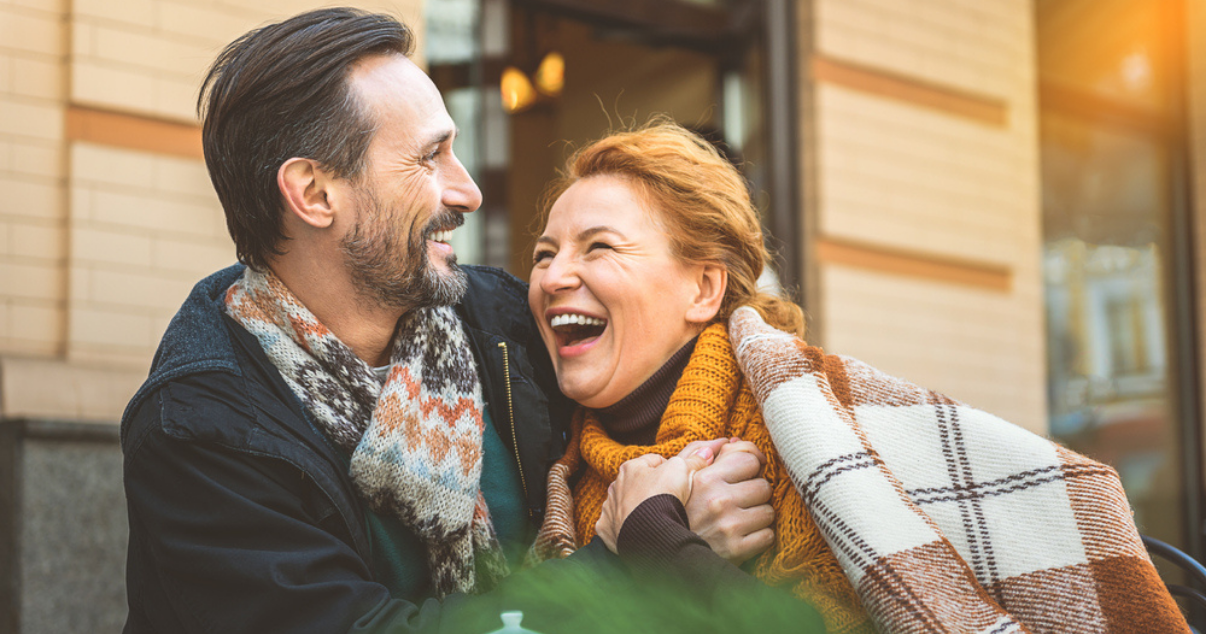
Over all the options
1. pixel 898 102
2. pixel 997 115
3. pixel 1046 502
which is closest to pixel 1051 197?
pixel 997 115

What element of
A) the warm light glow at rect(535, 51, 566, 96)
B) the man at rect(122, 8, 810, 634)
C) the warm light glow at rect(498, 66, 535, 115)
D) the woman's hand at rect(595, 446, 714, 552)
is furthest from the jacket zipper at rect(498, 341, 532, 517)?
the warm light glow at rect(535, 51, 566, 96)

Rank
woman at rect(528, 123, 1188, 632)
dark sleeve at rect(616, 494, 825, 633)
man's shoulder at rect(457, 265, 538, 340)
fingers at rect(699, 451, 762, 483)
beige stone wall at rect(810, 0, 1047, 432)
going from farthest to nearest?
beige stone wall at rect(810, 0, 1047, 432), man's shoulder at rect(457, 265, 538, 340), fingers at rect(699, 451, 762, 483), woman at rect(528, 123, 1188, 632), dark sleeve at rect(616, 494, 825, 633)

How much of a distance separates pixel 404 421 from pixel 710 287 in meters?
0.83

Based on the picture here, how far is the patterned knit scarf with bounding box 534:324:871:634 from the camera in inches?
85.2

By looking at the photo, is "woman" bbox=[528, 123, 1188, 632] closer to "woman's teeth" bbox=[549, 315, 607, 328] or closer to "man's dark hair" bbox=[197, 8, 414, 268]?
"woman's teeth" bbox=[549, 315, 607, 328]

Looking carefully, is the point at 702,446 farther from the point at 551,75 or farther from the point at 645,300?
the point at 551,75

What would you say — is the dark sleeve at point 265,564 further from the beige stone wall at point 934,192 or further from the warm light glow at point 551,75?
the warm light glow at point 551,75

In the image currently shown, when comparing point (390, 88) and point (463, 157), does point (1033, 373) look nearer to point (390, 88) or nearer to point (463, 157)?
point (463, 157)

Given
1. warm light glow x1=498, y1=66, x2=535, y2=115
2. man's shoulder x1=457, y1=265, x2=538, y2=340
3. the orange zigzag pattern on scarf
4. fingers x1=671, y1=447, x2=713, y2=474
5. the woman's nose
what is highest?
warm light glow x1=498, y1=66, x2=535, y2=115

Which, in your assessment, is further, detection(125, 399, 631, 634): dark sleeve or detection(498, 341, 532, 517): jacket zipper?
detection(498, 341, 532, 517): jacket zipper

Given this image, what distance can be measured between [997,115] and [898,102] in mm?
700

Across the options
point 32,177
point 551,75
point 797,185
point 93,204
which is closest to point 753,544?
point 93,204

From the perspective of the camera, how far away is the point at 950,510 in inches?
86.5

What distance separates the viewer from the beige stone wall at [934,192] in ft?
18.2
